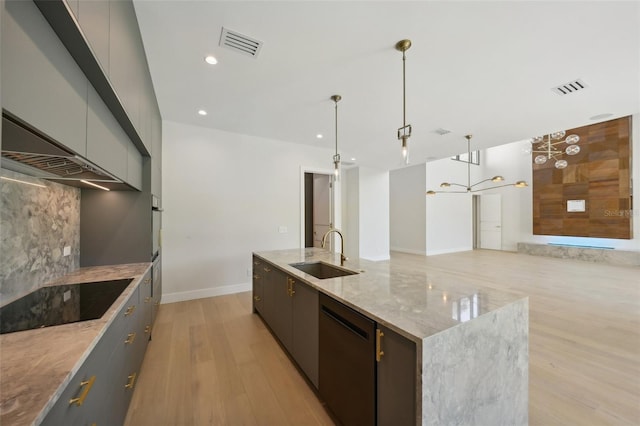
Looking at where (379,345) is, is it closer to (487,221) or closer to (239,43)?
(239,43)

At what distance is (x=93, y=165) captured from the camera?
1.33 m

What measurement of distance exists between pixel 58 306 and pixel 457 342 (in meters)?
2.13

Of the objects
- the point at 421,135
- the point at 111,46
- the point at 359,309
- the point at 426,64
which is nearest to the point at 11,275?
the point at 111,46

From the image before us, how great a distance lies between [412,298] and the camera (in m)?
1.48

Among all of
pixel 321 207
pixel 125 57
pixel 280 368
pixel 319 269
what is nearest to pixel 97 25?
pixel 125 57

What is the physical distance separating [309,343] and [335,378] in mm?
388

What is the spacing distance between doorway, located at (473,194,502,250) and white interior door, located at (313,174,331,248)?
7499 mm

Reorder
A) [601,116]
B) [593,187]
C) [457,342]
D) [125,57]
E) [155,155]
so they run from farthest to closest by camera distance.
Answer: [593,187], [601,116], [155,155], [125,57], [457,342]

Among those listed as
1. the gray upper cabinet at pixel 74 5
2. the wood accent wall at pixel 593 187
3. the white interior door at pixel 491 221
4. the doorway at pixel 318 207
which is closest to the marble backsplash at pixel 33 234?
the gray upper cabinet at pixel 74 5

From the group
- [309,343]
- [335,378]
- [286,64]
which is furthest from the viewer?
[286,64]

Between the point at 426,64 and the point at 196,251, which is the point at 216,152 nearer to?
the point at 196,251

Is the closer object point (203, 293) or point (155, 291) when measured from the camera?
point (155, 291)

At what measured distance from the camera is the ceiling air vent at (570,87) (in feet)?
9.16

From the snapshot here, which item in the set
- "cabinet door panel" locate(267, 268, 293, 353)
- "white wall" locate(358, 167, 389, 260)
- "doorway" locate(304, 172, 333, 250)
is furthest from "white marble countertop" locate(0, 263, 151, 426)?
"white wall" locate(358, 167, 389, 260)
